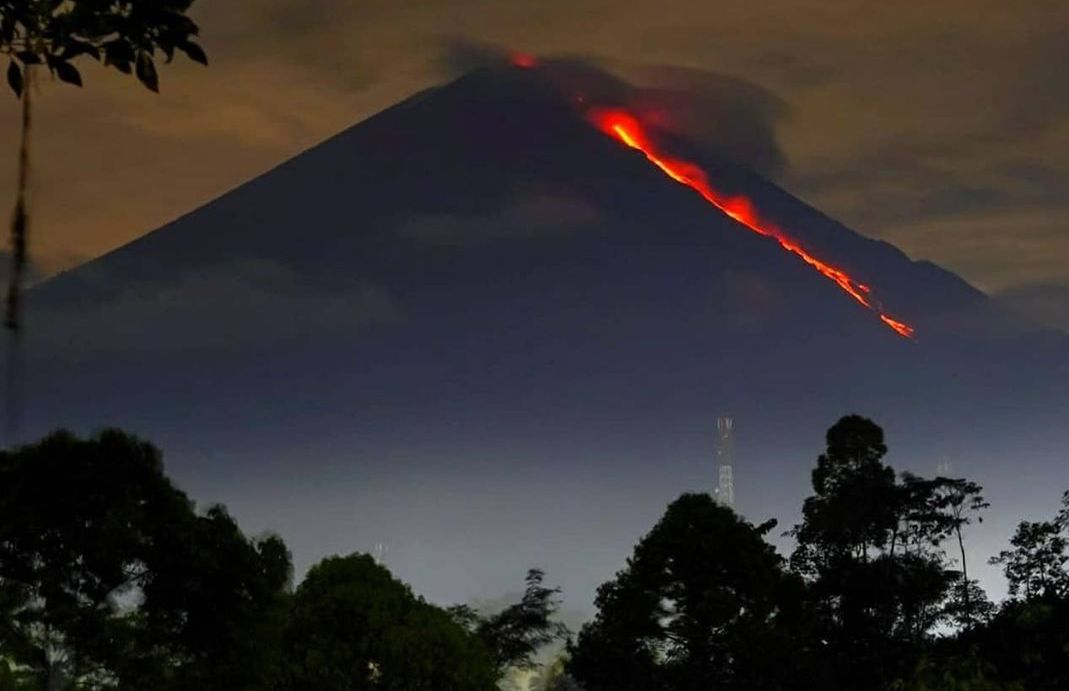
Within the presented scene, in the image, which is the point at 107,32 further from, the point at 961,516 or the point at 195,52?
the point at 961,516

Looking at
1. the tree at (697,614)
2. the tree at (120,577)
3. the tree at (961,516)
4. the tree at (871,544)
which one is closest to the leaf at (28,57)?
the tree at (120,577)

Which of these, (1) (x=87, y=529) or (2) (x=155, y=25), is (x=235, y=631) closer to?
(1) (x=87, y=529)

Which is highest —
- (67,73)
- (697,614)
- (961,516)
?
(961,516)

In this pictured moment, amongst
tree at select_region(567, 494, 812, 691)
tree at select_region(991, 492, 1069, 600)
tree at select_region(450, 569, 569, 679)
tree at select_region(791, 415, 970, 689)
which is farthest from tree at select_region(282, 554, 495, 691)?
tree at select_region(991, 492, 1069, 600)

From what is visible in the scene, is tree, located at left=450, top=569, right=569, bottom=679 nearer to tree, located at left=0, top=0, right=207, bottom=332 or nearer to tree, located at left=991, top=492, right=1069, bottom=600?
tree, located at left=991, top=492, right=1069, bottom=600

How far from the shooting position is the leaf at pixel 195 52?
15.4ft

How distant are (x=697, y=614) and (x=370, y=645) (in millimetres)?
6394

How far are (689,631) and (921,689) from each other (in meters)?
19.9

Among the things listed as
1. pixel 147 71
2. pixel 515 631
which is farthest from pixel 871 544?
pixel 147 71

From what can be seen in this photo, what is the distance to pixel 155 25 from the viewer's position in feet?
15.5

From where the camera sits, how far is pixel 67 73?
4.73m

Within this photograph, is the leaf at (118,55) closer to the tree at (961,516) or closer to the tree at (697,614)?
the tree at (697,614)

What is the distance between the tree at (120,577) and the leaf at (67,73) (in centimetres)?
1369

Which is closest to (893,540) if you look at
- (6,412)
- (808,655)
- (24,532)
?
(808,655)
